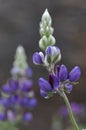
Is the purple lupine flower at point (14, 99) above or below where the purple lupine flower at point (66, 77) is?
below

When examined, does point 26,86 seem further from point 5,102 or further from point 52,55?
point 52,55

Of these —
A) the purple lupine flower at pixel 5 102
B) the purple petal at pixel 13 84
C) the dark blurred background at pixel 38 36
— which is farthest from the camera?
the dark blurred background at pixel 38 36

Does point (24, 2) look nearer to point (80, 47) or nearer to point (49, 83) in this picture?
point (80, 47)

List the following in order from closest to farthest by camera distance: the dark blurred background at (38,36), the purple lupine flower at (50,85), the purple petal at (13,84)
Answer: the purple lupine flower at (50,85), the purple petal at (13,84), the dark blurred background at (38,36)

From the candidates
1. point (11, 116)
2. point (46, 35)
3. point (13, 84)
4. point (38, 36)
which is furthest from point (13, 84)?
point (38, 36)

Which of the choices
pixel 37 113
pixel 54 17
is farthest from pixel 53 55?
pixel 54 17

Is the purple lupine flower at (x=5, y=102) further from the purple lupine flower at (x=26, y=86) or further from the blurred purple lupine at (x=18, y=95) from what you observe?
the purple lupine flower at (x=26, y=86)

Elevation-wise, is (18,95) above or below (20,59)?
below

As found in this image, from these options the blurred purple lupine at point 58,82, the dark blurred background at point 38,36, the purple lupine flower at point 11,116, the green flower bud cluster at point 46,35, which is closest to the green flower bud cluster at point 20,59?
the purple lupine flower at point 11,116

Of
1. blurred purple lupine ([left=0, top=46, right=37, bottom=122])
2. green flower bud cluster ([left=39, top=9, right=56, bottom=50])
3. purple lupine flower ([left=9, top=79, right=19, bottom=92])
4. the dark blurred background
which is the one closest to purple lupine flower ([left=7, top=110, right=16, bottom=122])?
blurred purple lupine ([left=0, top=46, right=37, bottom=122])
